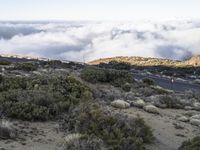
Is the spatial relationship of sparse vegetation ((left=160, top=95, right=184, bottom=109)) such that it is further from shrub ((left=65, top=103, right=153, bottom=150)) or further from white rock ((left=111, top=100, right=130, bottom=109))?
shrub ((left=65, top=103, right=153, bottom=150))

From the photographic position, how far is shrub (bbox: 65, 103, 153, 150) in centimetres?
1170

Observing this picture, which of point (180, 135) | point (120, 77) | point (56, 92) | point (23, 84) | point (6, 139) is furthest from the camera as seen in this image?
point (120, 77)

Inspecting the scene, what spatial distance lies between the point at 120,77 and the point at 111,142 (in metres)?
15.8

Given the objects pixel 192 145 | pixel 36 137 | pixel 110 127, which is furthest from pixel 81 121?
pixel 192 145

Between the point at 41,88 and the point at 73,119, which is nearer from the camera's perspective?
the point at 73,119

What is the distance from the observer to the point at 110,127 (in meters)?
12.5

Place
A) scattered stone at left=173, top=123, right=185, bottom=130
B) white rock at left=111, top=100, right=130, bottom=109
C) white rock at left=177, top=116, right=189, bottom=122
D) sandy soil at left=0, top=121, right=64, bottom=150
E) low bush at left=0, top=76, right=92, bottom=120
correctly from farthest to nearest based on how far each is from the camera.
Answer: white rock at left=111, top=100, right=130, bottom=109, white rock at left=177, top=116, right=189, bottom=122, scattered stone at left=173, top=123, right=185, bottom=130, low bush at left=0, top=76, right=92, bottom=120, sandy soil at left=0, top=121, right=64, bottom=150

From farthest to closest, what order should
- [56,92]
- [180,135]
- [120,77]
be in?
[120,77], [56,92], [180,135]

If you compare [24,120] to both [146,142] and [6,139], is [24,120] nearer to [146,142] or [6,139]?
[6,139]

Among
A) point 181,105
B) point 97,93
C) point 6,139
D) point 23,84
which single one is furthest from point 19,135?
point 181,105

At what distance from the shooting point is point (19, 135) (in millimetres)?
11742

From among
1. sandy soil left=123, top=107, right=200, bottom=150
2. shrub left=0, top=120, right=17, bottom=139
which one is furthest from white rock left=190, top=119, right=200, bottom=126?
shrub left=0, top=120, right=17, bottom=139

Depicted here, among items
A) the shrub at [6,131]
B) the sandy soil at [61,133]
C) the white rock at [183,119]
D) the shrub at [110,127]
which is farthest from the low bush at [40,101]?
the white rock at [183,119]

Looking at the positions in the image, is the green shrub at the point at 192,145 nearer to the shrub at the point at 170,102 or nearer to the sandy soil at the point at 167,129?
the sandy soil at the point at 167,129
